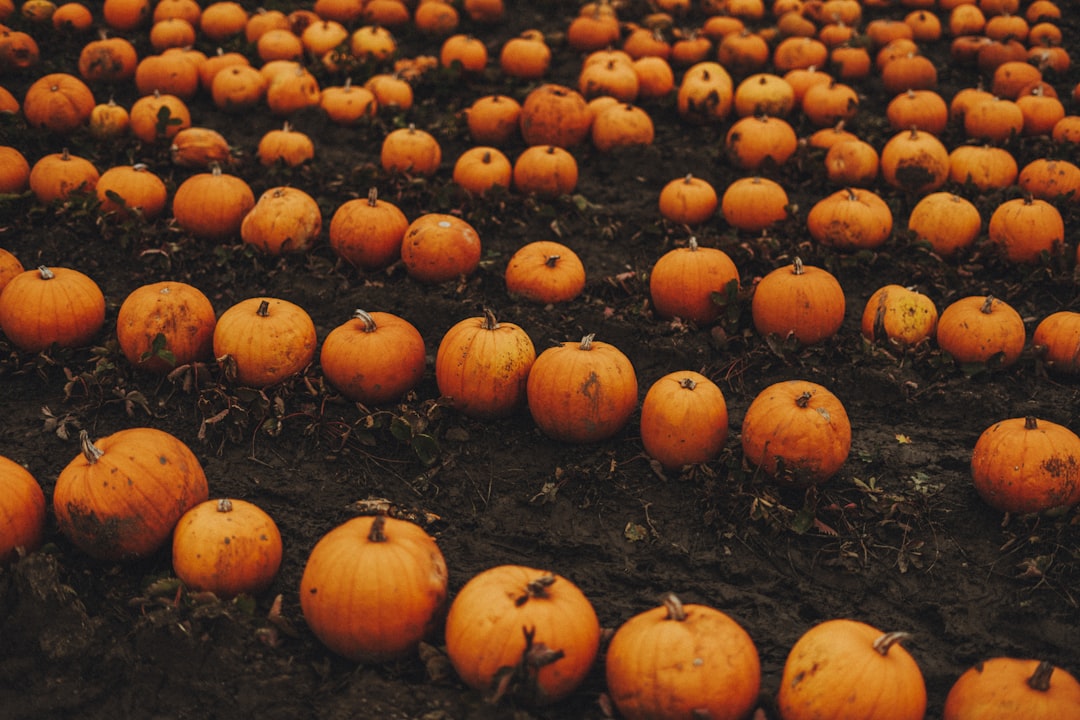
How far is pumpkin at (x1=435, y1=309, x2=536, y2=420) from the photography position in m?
5.30

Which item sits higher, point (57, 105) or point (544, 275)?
point (57, 105)

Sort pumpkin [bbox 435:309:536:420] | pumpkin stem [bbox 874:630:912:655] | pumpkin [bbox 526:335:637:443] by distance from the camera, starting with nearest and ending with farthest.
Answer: pumpkin stem [bbox 874:630:912:655] < pumpkin [bbox 526:335:637:443] < pumpkin [bbox 435:309:536:420]

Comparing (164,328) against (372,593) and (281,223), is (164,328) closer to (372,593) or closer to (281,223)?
(281,223)

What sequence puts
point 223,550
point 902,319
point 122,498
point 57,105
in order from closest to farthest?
point 223,550 < point 122,498 < point 902,319 < point 57,105

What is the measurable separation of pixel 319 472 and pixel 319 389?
2.03 feet

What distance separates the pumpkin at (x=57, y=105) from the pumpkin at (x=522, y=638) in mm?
6890

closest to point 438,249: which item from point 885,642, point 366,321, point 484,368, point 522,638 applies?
point 366,321

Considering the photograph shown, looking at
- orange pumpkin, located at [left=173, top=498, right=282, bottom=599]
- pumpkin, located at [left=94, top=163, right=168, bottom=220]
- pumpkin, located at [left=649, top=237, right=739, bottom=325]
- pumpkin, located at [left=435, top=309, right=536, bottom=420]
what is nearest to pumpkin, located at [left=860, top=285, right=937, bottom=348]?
pumpkin, located at [left=649, top=237, right=739, bottom=325]

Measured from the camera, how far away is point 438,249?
6402 mm

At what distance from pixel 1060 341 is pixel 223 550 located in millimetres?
5496

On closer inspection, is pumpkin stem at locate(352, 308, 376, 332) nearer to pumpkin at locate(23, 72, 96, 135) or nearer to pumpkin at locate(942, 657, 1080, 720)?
pumpkin at locate(942, 657, 1080, 720)

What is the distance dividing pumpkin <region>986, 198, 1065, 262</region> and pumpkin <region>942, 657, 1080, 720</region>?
4373 mm

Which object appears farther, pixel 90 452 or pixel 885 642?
pixel 90 452

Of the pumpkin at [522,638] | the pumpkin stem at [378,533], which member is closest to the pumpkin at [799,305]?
the pumpkin at [522,638]
